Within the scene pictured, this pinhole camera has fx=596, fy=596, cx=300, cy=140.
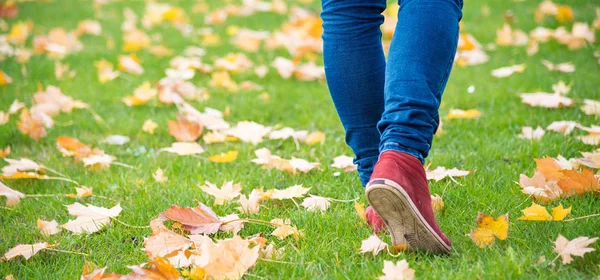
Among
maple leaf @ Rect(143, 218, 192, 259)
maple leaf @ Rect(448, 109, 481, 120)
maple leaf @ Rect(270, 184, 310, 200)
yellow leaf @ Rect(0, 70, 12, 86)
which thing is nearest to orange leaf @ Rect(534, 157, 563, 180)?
maple leaf @ Rect(270, 184, 310, 200)

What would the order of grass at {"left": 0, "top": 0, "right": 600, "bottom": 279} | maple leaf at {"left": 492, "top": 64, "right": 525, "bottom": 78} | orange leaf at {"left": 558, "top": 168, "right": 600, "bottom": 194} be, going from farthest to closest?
maple leaf at {"left": 492, "top": 64, "right": 525, "bottom": 78}, orange leaf at {"left": 558, "top": 168, "right": 600, "bottom": 194}, grass at {"left": 0, "top": 0, "right": 600, "bottom": 279}

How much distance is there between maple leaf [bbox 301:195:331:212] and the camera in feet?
5.77

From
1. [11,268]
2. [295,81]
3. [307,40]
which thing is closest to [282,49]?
[307,40]

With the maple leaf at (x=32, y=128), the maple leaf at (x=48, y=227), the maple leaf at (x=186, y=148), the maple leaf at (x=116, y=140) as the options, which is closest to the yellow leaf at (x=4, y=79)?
the maple leaf at (x=32, y=128)

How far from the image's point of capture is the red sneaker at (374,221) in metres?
1.55

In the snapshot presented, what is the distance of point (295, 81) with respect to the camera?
339 centimetres

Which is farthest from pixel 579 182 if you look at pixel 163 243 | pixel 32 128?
pixel 32 128

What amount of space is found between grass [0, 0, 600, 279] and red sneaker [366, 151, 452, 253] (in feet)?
0.16

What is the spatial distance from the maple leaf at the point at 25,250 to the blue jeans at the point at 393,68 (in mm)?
854

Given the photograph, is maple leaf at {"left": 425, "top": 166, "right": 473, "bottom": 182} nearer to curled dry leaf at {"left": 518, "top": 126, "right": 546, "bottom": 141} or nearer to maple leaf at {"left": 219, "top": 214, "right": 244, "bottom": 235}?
curled dry leaf at {"left": 518, "top": 126, "right": 546, "bottom": 141}

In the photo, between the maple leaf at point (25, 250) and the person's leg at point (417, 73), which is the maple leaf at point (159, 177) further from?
the person's leg at point (417, 73)

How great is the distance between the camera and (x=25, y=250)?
1.54 m

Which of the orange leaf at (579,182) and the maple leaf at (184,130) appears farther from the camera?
the maple leaf at (184,130)

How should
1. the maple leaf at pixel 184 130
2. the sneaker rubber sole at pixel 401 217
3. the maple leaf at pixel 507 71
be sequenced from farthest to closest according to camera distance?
the maple leaf at pixel 507 71 < the maple leaf at pixel 184 130 < the sneaker rubber sole at pixel 401 217
